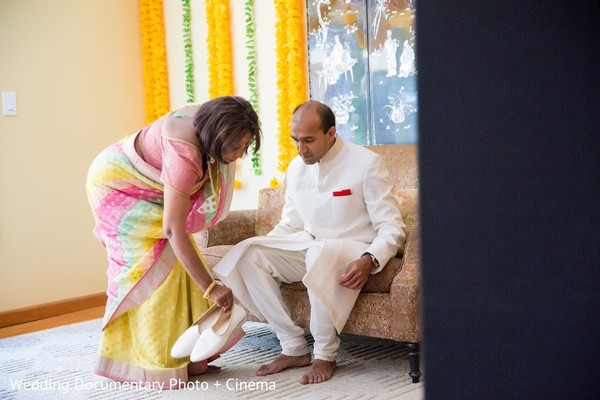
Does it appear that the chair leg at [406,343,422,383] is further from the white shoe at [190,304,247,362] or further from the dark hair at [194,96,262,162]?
the dark hair at [194,96,262,162]

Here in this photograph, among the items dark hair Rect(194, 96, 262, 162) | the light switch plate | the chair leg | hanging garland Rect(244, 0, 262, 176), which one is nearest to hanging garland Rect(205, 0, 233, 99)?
hanging garland Rect(244, 0, 262, 176)

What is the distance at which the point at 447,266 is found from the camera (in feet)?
2.14

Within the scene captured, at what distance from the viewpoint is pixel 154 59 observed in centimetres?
557

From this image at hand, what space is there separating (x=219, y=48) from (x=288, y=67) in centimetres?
68

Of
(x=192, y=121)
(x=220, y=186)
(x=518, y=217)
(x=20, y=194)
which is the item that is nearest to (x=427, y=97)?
(x=518, y=217)

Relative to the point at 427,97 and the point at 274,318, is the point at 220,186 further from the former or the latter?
the point at 427,97

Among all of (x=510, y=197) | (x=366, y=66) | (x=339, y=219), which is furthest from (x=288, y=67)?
(x=510, y=197)

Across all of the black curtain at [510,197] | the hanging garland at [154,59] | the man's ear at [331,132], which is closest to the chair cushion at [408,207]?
the man's ear at [331,132]

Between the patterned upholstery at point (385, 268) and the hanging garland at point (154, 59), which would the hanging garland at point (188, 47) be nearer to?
the hanging garland at point (154, 59)

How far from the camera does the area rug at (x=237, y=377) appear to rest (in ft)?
8.58

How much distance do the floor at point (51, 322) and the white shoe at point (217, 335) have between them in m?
2.14

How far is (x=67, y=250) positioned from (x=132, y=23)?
184 cm

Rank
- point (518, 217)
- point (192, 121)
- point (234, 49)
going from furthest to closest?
point (234, 49), point (192, 121), point (518, 217)

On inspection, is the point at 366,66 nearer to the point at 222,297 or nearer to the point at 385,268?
the point at 385,268
